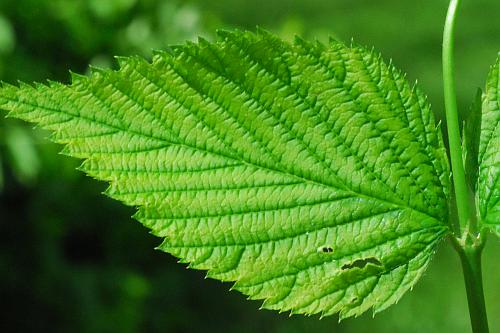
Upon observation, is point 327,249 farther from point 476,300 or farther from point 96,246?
point 96,246

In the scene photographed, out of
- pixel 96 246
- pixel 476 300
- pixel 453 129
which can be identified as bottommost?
pixel 476 300

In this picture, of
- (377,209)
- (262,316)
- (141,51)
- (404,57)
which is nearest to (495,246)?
(262,316)

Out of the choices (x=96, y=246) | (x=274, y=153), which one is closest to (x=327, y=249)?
(x=274, y=153)

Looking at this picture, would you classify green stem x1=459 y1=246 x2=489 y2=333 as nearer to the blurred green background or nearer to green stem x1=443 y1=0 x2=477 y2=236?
green stem x1=443 y1=0 x2=477 y2=236

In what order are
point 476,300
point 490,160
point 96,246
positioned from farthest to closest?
point 96,246
point 490,160
point 476,300

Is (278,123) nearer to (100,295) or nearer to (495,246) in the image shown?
(100,295)

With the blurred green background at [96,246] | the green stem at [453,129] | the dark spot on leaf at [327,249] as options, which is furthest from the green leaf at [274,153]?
the blurred green background at [96,246]
